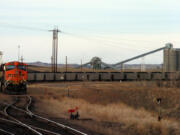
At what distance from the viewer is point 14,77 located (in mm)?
34875

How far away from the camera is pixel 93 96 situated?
3453cm

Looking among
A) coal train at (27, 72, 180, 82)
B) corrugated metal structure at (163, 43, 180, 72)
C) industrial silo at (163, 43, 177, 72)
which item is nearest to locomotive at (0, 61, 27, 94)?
coal train at (27, 72, 180, 82)

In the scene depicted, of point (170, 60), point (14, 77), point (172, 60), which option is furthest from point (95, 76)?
point (170, 60)

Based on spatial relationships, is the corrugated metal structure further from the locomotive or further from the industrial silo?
the locomotive

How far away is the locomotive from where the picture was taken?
34938 mm

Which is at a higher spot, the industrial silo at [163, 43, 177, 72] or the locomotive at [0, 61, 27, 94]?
the industrial silo at [163, 43, 177, 72]

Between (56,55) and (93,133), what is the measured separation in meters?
55.2

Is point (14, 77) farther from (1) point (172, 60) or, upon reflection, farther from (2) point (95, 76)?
(1) point (172, 60)

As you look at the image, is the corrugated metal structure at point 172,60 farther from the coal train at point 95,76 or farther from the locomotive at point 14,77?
the locomotive at point 14,77

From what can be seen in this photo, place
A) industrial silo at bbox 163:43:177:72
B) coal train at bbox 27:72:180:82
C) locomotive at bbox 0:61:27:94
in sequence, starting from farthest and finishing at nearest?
industrial silo at bbox 163:43:177:72 < coal train at bbox 27:72:180:82 < locomotive at bbox 0:61:27:94

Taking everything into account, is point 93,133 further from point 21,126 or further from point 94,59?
point 94,59

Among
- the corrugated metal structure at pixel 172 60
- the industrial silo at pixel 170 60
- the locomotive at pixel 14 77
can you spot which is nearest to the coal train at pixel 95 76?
the locomotive at pixel 14 77

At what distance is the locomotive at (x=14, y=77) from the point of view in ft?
115

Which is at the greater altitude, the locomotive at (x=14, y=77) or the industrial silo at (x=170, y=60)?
the industrial silo at (x=170, y=60)
